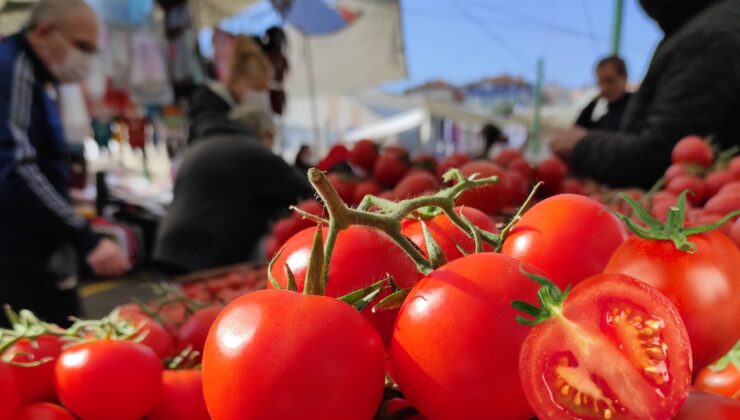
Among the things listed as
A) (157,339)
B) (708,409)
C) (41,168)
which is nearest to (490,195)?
(157,339)

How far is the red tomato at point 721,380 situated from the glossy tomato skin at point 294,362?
1.70 feet

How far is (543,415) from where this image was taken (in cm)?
41

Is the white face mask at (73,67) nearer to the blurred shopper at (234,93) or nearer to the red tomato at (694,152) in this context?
the blurred shopper at (234,93)

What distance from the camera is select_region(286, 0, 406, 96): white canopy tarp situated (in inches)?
246

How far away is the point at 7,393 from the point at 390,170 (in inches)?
51.9

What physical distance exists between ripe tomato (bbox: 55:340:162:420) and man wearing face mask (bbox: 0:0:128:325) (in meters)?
1.34

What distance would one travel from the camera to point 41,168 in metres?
2.00

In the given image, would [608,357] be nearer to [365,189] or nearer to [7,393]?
[7,393]

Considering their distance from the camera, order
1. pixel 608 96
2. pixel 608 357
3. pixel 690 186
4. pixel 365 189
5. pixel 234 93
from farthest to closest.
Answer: pixel 234 93 < pixel 608 96 < pixel 365 189 < pixel 690 186 < pixel 608 357

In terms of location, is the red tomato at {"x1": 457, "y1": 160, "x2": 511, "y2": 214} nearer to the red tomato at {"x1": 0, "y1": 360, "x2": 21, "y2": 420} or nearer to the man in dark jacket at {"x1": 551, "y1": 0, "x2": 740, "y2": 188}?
the man in dark jacket at {"x1": 551, "y1": 0, "x2": 740, "y2": 188}

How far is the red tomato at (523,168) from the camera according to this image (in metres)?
1.73

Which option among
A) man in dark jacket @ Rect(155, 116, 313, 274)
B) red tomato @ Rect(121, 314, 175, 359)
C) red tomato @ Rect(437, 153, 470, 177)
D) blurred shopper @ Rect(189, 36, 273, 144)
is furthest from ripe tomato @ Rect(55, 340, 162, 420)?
blurred shopper @ Rect(189, 36, 273, 144)

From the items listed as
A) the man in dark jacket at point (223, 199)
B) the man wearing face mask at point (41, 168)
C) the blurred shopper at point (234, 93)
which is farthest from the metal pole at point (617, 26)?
the man wearing face mask at point (41, 168)

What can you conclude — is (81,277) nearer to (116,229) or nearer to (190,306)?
(116,229)
